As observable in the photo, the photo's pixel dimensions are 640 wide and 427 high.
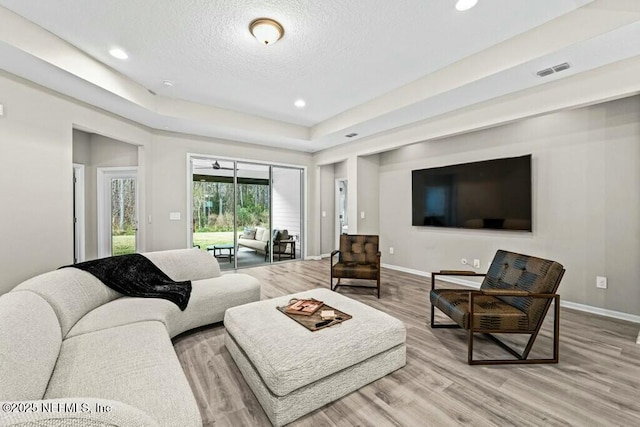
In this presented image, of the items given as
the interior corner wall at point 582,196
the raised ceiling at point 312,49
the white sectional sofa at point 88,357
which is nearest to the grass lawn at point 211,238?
the raised ceiling at point 312,49

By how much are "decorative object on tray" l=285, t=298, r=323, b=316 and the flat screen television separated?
123 inches

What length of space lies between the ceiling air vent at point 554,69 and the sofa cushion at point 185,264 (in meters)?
4.41

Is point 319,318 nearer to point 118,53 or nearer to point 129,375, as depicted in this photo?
point 129,375

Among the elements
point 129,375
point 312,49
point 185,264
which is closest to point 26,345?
point 129,375

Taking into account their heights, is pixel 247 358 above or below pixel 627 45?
below

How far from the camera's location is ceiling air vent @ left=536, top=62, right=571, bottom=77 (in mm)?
2758

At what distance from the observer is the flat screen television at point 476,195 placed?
382 cm

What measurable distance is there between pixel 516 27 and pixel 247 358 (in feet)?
12.3

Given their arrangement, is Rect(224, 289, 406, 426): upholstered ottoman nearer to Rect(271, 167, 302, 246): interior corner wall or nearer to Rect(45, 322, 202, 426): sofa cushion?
Rect(45, 322, 202, 426): sofa cushion

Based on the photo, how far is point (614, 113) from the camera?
3.12 metres

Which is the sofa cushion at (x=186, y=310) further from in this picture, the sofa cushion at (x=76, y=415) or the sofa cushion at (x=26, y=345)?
the sofa cushion at (x=76, y=415)

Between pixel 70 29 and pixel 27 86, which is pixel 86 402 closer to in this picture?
pixel 70 29

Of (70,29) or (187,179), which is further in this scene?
(187,179)

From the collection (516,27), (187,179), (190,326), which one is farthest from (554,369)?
(187,179)
